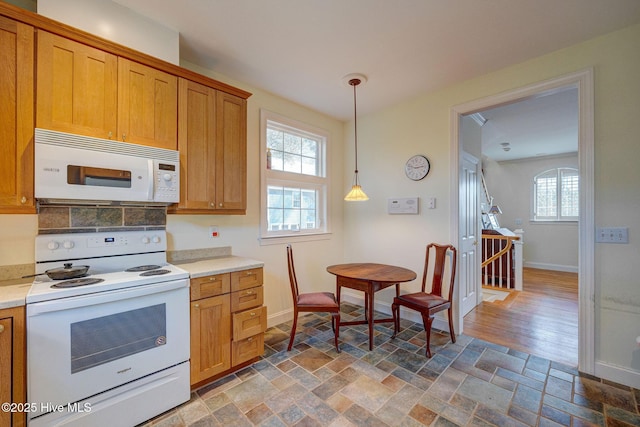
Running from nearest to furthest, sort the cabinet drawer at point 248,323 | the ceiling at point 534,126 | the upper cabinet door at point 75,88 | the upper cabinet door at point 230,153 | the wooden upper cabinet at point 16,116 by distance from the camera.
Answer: the wooden upper cabinet at point 16,116, the upper cabinet door at point 75,88, the cabinet drawer at point 248,323, the upper cabinet door at point 230,153, the ceiling at point 534,126

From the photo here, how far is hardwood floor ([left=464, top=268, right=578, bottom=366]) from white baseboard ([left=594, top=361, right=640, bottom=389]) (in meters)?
0.21

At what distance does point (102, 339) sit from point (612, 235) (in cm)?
372

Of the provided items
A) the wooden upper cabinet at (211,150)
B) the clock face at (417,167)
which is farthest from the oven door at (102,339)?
the clock face at (417,167)

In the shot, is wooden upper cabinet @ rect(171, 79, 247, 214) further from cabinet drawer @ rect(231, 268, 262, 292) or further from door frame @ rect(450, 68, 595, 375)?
door frame @ rect(450, 68, 595, 375)

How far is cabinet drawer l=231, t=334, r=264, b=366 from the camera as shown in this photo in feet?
7.22

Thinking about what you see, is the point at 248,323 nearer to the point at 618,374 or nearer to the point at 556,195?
the point at 618,374

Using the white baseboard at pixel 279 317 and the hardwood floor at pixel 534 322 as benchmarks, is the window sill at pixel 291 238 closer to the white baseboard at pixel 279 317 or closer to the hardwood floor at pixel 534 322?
the white baseboard at pixel 279 317

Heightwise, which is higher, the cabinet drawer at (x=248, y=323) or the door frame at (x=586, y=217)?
the door frame at (x=586, y=217)

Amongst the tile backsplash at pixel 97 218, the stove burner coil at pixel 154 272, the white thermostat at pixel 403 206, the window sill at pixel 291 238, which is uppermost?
the white thermostat at pixel 403 206

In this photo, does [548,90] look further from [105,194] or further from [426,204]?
[105,194]

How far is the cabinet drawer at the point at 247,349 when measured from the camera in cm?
220

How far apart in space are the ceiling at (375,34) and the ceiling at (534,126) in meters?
0.63

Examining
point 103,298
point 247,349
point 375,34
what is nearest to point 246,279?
point 247,349

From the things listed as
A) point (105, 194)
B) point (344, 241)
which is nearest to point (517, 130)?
point (344, 241)
